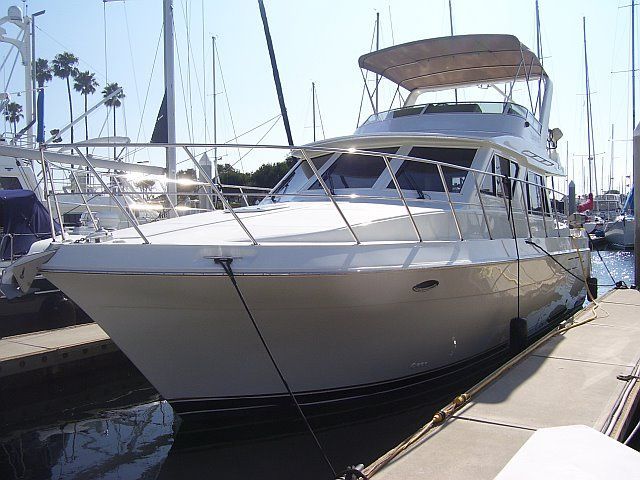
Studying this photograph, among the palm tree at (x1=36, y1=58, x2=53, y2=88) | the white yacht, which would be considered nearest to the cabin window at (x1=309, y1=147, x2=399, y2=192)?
the white yacht

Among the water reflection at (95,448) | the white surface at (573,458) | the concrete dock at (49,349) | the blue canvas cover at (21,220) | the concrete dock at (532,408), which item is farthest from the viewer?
the blue canvas cover at (21,220)

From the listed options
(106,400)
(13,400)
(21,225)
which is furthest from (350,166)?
(21,225)

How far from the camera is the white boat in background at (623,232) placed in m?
29.4

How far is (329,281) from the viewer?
457 centimetres

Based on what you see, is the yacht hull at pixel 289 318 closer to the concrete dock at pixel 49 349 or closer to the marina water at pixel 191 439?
the marina water at pixel 191 439

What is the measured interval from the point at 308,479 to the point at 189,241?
2111mm

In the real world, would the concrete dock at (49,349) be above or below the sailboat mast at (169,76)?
below

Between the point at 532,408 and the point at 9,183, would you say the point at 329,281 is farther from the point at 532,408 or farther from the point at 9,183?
the point at 9,183

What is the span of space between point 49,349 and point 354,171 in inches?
164

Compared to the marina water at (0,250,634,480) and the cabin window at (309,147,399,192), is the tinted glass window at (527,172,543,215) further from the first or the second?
the marina water at (0,250,634,480)

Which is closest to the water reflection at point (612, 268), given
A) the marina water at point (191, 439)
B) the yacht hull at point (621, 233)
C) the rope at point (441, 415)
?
the yacht hull at point (621, 233)

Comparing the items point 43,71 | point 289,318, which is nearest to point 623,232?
point 289,318

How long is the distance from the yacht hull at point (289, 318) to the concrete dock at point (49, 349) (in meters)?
2.31

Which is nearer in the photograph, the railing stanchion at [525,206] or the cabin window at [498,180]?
the cabin window at [498,180]
